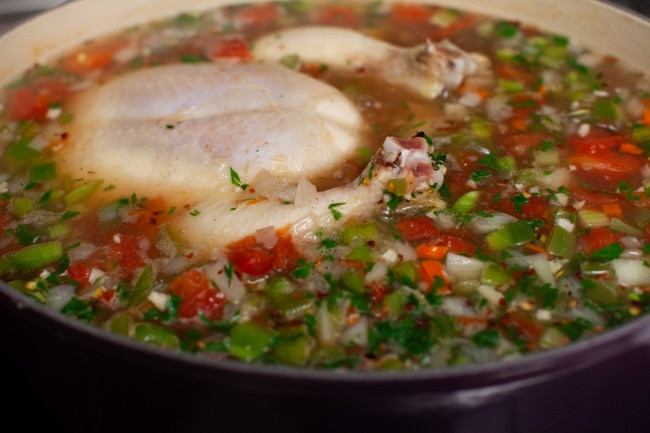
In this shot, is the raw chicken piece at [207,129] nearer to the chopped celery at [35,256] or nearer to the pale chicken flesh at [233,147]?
the pale chicken flesh at [233,147]

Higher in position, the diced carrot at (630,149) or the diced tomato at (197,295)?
the diced carrot at (630,149)

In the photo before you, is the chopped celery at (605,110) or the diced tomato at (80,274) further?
the chopped celery at (605,110)

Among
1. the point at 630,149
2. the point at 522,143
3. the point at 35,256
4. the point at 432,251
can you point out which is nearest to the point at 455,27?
the point at 522,143

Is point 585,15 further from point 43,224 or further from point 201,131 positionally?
point 43,224

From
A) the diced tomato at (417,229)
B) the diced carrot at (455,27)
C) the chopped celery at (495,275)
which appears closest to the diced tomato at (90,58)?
the diced carrot at (455,27)

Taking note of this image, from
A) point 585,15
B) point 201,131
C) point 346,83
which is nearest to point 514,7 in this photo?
point 585,15

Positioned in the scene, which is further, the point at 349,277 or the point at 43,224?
the point at 43,224

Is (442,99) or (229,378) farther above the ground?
(229,378)
